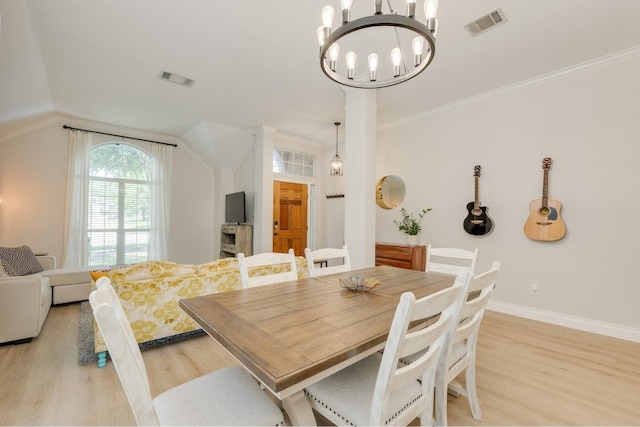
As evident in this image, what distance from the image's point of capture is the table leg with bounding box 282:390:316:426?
1.02 metres

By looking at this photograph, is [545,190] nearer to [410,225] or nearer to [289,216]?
[410,225]

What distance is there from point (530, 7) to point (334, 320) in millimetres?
2813

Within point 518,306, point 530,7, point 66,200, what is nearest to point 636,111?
point 530,7

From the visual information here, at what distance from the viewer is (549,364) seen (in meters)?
2.26

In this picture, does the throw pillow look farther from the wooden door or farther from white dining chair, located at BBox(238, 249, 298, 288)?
the wooden door

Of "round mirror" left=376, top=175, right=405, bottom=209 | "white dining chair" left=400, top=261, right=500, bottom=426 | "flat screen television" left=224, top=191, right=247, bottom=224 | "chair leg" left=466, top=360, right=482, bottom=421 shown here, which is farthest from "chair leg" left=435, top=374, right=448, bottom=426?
"flat screen television" left=224, top=191, right=247, bottom=224

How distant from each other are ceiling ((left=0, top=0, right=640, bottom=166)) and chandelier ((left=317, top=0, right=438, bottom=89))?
34 centimetres

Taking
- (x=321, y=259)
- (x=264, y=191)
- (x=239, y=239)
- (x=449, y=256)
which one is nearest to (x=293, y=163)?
(x=264, y=191)

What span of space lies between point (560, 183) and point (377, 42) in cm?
253

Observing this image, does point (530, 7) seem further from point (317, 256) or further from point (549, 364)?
point (549, 364)

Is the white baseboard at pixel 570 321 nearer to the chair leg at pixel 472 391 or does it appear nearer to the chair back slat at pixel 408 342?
the chair leg at pixel 472 391

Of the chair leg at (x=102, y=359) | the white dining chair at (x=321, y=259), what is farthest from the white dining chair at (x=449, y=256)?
the chair leg at (x=102, y=359)

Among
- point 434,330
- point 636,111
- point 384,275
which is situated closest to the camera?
point 434,330

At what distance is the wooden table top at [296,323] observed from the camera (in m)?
0.87
